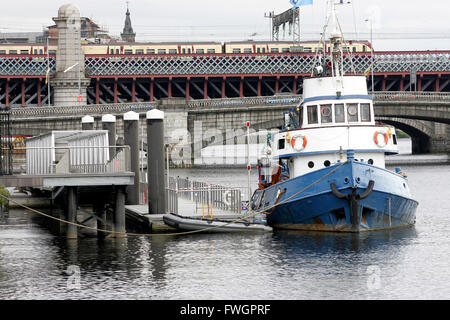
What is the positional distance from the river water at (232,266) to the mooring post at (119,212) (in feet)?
1.85

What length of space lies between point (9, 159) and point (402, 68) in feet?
398

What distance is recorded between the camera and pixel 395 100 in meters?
112

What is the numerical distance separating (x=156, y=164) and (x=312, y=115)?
8.12m

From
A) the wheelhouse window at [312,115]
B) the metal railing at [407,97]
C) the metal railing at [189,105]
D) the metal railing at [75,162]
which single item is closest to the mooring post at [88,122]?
the metal railing at [75,162]

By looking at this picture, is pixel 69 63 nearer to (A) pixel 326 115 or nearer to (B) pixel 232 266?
(A) pixel 326 115

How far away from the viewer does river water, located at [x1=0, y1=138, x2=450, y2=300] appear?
102ft

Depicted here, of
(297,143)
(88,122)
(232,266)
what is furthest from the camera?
(88,122)

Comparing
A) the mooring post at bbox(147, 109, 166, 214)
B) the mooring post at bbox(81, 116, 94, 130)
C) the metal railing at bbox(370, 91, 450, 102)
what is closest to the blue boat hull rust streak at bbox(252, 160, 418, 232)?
the mooring post at bbox(147, 109, 166, 214)

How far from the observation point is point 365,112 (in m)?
45.2

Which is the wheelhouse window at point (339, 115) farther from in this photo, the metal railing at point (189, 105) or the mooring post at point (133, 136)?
the metal railing at point (189, 105)

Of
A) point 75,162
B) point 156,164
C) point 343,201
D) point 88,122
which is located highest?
point 88,122

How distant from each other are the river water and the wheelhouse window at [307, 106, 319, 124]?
221 inches

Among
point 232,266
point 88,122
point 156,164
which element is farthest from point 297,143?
point 88,122
